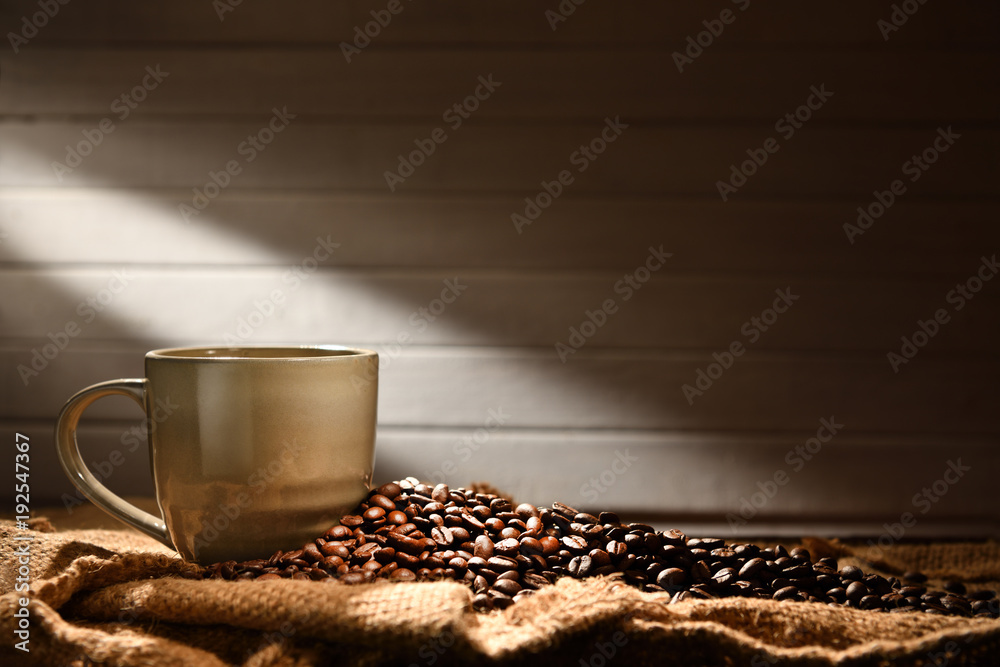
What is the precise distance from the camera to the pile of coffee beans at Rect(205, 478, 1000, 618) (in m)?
0.81

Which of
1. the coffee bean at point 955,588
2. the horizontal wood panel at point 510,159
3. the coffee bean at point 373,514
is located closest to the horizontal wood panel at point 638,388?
the horizontal wood panel at point 510,159

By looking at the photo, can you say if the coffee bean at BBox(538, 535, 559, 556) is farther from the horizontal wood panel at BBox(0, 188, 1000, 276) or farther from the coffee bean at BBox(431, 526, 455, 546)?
the horizontal wood panel at BBox(0, 188, 1000, 276)

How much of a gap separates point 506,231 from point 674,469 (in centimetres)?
60

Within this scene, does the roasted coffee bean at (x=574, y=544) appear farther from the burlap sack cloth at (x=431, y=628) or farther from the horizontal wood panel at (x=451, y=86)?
the horizontal wood panel at (x=451, y=86)

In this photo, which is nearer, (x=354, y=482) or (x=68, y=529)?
(x=354, y=482)

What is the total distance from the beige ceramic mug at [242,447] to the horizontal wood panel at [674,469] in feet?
2.04

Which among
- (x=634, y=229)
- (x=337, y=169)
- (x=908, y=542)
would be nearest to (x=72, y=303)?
(x=337, y=169)

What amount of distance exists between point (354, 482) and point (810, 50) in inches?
48.7

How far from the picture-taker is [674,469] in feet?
4.92

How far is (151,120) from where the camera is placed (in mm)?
1477

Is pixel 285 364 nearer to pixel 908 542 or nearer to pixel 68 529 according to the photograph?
pixel 68 529

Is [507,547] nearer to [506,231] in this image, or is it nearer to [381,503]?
[381,503]

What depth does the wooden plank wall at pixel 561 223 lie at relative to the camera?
1466 millimetres

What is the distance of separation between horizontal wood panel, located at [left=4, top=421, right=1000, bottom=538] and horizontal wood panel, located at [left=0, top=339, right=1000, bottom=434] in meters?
0.03
